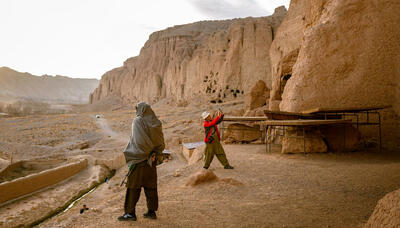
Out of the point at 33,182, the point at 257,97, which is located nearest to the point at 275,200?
the point at 33,182

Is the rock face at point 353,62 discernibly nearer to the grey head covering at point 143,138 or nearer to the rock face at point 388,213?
the grey head covering at point 143,138

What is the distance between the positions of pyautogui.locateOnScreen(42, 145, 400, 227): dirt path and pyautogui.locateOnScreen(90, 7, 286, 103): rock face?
961 inches

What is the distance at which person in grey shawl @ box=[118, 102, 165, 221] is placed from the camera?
143 inches

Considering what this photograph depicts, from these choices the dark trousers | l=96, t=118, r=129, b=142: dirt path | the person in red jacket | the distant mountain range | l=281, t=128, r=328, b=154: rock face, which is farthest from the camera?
the distant mountain range

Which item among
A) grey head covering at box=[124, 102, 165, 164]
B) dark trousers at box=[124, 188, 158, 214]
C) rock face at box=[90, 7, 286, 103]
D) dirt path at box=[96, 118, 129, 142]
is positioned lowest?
dirt path at box=[96, 118, 129, 142]

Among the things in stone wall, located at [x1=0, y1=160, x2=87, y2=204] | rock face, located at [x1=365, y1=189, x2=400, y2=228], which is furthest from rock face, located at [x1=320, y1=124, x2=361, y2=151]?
stone wall, located at [x1=0, y1=160, x2=87, y2=204]

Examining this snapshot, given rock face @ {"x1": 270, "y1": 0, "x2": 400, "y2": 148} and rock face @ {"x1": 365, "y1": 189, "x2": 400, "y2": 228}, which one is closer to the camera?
rock face @ {"x1": 365, "y1": 189, "x2": 400, "y2": 228}

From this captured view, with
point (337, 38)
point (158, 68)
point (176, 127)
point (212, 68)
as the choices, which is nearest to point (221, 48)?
point (212, 68)

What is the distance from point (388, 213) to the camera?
2211 millimetres

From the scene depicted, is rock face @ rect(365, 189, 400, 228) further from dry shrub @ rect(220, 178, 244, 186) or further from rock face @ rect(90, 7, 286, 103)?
rock face @ rect(90, 7, 286, 103)

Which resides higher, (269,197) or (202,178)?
(202,178)

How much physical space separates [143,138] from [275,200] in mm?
2412

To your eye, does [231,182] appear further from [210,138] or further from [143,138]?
[143,138]

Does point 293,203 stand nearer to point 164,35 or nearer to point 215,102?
point 215,102
